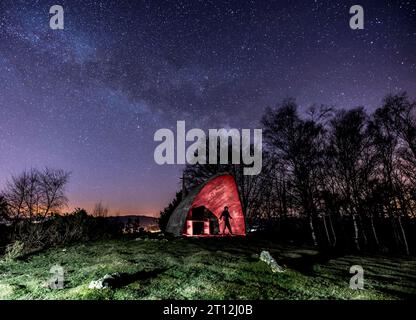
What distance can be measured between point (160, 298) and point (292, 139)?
18.3 m

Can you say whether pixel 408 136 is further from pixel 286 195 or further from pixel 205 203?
pixel 205 203

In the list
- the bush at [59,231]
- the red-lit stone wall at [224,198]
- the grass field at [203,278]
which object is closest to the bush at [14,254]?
the grass field at [203,278]

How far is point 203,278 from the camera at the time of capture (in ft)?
21.9

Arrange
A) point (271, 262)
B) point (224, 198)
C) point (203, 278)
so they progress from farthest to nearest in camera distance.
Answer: point (224, 198) → point (271, 262) → point (203, 278)

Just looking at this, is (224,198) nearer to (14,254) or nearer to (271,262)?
(271,262)

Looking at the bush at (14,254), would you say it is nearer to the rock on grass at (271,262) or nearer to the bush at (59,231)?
the bush at (59,231)

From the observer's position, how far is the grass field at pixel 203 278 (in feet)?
→ 18.2

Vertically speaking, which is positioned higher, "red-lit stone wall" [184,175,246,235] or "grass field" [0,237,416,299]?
"red-lit stone wall" [184,175,246,235]

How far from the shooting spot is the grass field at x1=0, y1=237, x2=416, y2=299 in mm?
5562

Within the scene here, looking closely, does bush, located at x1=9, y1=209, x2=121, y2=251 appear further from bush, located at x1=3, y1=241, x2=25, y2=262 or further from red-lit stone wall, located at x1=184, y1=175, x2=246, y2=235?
red-lit stone wall, located at x1=184, y1=175, x2=246, y2=235

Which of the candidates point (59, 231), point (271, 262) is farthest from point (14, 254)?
point (271, 262)

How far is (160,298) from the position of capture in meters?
5.38

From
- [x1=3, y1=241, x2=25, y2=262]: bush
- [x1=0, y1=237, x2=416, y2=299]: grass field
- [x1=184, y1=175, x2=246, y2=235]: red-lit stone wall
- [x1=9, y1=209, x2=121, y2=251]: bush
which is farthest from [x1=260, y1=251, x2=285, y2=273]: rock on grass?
[x1=9, y1=209, x2=121, y2=251]: bush
